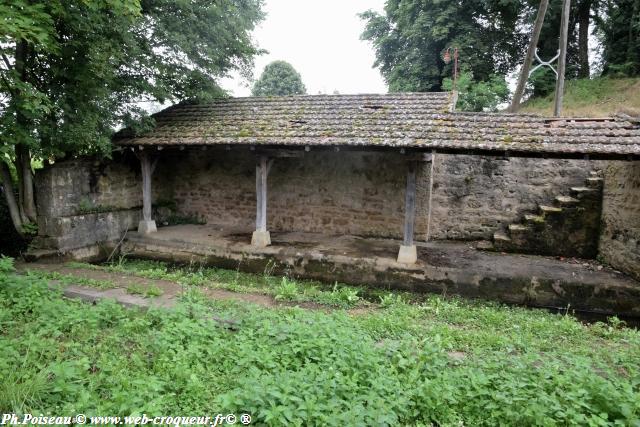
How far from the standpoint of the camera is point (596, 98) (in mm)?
15547

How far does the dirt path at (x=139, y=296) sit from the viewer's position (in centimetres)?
521

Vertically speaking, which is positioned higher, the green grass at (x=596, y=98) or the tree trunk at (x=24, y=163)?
the green grass at (x=596, y=98)

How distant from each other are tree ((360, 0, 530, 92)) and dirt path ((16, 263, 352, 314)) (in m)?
14.5

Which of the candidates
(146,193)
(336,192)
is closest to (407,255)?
(336,192)

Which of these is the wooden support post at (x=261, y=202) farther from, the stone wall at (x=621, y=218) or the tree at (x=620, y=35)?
the tree at (x=620, y=35)

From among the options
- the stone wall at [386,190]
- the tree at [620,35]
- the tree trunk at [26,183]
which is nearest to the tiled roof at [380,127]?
the stone wall at [386,190]

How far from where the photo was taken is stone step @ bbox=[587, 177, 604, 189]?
7.95 m

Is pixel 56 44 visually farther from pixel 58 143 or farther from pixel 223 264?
pixel 223 264

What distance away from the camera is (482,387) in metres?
3.11

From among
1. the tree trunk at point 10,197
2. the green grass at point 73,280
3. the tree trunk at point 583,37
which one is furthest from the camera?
the tree trunk at point 583,37

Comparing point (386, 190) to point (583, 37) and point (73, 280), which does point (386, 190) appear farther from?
point (583, 37)

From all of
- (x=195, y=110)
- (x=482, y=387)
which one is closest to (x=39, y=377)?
(x=482, y=387)

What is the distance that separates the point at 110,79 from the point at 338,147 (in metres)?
4.52

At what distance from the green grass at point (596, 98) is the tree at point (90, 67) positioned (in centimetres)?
1362
